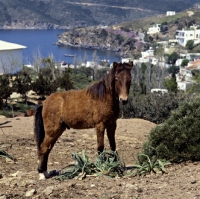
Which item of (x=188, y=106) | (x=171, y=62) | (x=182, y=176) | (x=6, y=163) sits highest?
(x=188, y=106)

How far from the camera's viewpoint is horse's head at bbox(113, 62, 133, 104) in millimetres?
5311

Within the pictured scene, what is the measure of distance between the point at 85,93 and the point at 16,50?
31.7 metres

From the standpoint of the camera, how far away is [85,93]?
19.6 feet

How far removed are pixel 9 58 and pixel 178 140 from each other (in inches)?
1219

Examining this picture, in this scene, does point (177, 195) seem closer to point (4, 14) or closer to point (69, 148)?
point (69, 148)

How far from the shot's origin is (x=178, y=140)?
5648mm

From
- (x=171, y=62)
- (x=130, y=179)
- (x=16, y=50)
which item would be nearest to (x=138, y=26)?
(x=171, y=62)

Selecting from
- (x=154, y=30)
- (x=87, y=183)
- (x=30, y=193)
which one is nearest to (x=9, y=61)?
(x=87, y=183)

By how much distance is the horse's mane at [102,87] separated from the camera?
5.67 meters

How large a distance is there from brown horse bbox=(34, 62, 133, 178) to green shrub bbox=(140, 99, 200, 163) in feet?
1.94

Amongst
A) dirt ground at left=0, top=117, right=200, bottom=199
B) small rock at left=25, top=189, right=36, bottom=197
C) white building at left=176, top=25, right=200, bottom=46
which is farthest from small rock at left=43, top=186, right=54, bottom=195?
white building at left=176, top=25, right=200, bottom=46

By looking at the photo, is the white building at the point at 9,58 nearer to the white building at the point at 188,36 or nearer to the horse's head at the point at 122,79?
the horse's head at the point at 122,79

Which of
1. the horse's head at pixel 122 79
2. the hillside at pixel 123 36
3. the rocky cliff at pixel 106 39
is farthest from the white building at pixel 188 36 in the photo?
the horse's head at pixel 122 79

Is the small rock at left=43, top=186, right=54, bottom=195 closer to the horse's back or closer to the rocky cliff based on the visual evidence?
the horse's back
